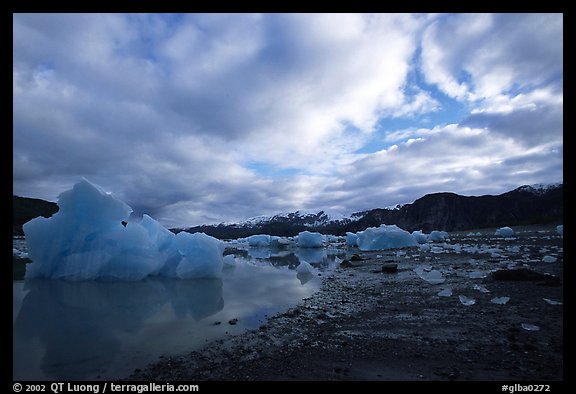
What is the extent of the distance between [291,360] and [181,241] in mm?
11676

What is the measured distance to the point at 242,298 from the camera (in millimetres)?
8977

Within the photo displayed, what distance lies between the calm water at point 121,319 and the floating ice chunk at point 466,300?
3.91 metres

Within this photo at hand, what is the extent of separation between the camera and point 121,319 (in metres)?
6.81

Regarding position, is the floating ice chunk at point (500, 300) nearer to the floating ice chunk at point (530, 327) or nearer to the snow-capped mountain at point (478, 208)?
the floating ice chunk at point (530, 327)

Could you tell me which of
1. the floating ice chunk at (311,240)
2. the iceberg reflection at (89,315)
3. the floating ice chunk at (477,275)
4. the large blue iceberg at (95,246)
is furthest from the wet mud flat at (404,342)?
the floating ice chunk at (311,240)

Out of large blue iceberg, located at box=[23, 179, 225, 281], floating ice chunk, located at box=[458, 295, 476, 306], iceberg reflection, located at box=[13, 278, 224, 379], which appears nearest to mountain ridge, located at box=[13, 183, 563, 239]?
large blue iceberg, located at box=[23, 179, 225, 281]

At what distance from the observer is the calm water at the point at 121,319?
14.4 ft

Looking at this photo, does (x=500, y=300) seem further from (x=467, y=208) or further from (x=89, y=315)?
(x=467, y=208)

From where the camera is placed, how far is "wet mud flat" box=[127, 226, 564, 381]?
3.60 meters

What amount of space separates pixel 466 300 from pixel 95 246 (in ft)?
43.2

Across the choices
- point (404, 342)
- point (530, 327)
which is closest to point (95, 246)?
point (404, 342)
